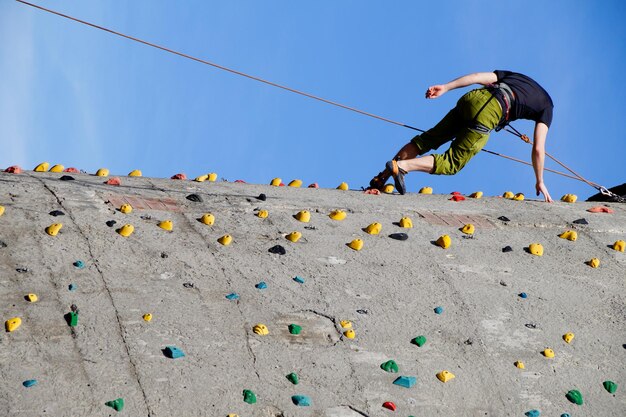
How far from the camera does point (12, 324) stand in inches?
220

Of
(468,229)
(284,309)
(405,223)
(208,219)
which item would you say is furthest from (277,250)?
(468,229)

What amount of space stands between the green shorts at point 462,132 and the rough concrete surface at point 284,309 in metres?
1.04

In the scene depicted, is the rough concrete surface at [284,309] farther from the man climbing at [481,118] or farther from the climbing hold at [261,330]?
the man climbing at [481,118]

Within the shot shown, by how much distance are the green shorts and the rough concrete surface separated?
3.41 ft

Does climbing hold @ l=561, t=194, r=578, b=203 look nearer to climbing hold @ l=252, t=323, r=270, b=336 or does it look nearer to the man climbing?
the man climbing

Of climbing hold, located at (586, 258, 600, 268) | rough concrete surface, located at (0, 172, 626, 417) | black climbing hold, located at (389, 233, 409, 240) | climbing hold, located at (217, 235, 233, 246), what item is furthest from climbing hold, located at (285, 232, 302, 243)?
climbing hold, located at (586, 258, 600, 268)

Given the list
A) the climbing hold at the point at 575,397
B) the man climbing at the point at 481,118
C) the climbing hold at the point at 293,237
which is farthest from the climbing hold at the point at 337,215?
the climbing hold at the point at 575,397

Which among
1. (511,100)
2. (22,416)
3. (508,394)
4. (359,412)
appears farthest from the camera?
(511,100)

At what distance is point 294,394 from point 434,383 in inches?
35.7

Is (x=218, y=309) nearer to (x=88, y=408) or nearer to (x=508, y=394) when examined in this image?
(x=88, y=408)

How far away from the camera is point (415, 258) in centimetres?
722

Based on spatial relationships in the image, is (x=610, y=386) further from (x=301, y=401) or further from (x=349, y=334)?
(x=301, y=401)

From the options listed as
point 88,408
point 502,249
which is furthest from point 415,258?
point 88,408

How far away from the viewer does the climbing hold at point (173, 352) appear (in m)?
5.65
